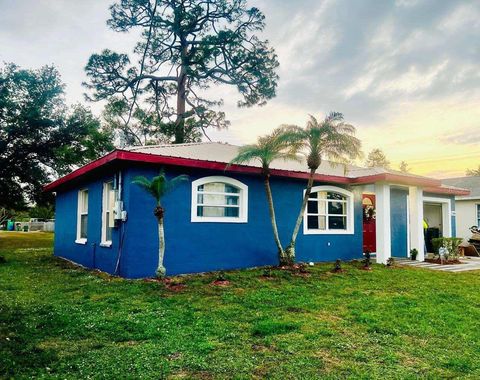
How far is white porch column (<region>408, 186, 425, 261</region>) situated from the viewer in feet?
39.1

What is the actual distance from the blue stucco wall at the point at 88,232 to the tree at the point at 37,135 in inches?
266

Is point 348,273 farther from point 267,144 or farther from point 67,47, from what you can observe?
point 67,47

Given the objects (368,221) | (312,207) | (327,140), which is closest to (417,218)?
(368,221)

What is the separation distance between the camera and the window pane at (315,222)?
11.1 m

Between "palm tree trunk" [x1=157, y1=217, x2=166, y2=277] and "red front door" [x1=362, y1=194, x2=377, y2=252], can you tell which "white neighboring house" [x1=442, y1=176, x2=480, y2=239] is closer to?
"red front door" [x1=362, y1=194, x2=377, y2=252]

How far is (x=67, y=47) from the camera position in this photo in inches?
530

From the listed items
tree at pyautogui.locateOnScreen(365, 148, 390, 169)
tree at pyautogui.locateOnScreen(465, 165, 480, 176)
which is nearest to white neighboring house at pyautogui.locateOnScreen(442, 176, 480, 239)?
tree at pyautogui.locateOnScreen(365, 148, 390, 169)

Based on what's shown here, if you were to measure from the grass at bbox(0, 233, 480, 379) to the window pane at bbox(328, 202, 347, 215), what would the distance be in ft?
13.2

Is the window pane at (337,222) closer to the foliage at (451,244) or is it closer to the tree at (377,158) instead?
the foliage at (451,244)

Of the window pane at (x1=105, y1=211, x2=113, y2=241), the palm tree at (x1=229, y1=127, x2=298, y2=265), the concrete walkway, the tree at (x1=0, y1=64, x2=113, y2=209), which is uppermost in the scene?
the tree at (x1=0, y1=64, x2=113, y2=209)

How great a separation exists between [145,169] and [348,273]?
546 cm

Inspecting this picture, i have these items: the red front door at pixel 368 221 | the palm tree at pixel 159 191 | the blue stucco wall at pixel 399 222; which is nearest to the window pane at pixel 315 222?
the red front door at pixel 368 221

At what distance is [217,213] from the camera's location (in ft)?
30.6

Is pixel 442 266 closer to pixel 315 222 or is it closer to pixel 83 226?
pixel 315 222
